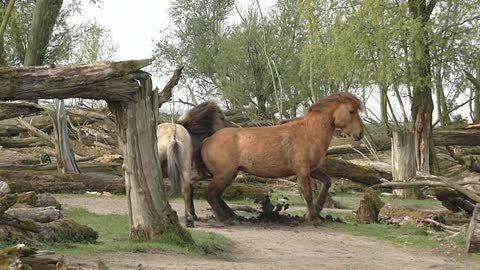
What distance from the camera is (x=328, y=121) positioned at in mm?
14570

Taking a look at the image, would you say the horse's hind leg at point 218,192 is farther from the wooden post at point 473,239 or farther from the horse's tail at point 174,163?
the wooden post at point 473,239

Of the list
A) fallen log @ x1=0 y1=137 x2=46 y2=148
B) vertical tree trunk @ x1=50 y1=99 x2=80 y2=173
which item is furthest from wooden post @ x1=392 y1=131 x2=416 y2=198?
fallen log @ x1=0 y1=137 x2=46 y2=148

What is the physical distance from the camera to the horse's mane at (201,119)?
48.2 feet

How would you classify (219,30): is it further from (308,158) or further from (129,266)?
(129,266)

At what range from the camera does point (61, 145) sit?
19.4 metres

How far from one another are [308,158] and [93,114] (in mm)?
7939

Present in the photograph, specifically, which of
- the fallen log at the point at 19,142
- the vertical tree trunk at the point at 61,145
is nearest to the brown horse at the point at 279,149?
the vertical tree trunk at the point at 61,145

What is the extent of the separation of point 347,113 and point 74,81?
5.98 meters

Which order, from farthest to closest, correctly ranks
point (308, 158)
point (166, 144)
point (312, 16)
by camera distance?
point (312, 16), point (308, 158), point (166, 144)

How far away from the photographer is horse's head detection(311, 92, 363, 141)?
14531 mm

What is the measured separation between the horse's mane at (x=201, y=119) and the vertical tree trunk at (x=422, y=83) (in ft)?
23.6

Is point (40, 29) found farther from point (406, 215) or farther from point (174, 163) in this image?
point (406, 215)

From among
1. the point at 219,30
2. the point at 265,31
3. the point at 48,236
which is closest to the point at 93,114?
the point at 48,236

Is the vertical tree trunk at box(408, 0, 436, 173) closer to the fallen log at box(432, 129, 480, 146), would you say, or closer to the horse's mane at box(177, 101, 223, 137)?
the fallen log at box(432, 129, 480, 146)
